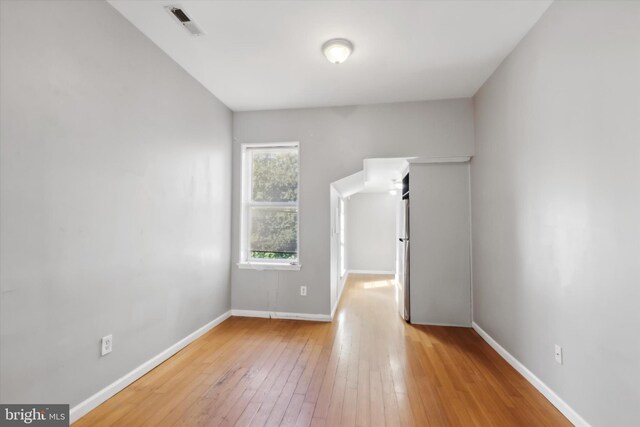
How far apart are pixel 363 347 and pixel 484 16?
3.00 m

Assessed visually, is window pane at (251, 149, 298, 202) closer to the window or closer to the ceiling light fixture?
the window

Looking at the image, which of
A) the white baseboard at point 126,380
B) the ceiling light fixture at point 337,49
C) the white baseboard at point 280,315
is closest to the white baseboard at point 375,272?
the white baseboard at point 280,315

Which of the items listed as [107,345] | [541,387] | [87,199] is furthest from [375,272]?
[87,199]

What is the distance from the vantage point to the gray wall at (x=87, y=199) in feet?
4.90

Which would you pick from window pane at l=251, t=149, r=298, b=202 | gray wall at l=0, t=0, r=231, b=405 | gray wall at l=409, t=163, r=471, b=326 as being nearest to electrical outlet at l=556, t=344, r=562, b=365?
gray wall at l=409, t=163, r=471, b=326

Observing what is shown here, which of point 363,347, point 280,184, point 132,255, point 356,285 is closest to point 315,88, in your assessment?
point 280,184

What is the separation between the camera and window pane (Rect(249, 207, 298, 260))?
388cm

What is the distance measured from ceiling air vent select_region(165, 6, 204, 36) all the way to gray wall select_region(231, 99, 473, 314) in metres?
1.63

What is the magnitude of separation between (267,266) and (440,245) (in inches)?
87.6

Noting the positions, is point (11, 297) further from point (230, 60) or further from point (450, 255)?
point (450, 255)

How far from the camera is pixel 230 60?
8.86 feet

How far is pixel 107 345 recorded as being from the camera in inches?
79.0

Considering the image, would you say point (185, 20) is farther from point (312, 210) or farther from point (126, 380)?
point (126, 380)

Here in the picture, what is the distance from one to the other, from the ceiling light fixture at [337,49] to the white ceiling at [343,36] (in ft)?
0.20
